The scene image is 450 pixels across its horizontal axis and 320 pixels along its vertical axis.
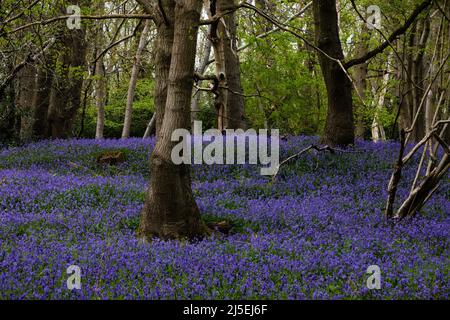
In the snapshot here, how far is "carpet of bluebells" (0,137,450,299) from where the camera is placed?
509 cm

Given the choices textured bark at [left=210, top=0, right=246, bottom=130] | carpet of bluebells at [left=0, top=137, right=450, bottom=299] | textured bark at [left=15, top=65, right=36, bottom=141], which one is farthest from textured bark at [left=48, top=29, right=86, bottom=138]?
carpet of bluebells at [left=0, top=137, right=450, bottom=299]

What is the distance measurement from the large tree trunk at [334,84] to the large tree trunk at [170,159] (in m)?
6.23

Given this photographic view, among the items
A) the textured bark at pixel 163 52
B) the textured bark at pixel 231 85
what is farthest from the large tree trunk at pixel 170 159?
the textured bark at pixel 231 85

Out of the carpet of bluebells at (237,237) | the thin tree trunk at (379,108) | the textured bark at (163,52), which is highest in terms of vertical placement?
the thin tree trunk at (379,108)

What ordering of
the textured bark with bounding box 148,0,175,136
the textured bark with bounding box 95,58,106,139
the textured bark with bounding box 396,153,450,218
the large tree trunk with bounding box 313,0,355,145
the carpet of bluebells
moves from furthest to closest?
the textured bark with bounding box 95,58,106,139 < the large tree trunk with bounding box 313,0,355,145 < the textured bark with bounding box 148,0,175,136 < the textured bark with bounding box 396,153,450,218 < the carpet of bluebells

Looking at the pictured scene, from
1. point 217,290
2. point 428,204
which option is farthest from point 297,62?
point 217,290

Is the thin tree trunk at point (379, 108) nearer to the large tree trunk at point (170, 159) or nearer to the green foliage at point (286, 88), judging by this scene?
the green foliage at point (286, 88)

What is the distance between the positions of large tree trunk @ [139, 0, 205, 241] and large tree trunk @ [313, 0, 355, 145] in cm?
623

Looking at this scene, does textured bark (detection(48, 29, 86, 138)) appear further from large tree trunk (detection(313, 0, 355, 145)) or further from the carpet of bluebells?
large tree trunk (detection(313, 0, 355, 145))

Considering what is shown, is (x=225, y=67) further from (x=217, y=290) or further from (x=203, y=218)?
(x=217, y=290)

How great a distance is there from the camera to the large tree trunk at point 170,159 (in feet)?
22.9

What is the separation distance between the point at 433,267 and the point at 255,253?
1986 millimetres

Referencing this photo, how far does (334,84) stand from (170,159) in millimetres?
6752

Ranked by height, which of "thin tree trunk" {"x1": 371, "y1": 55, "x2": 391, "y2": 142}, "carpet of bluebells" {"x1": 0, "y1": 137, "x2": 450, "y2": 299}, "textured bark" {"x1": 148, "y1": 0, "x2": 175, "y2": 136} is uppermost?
"thin tree trunk" {"x1": 371, "y1": 55, "x2": 391, "y2": 142}
